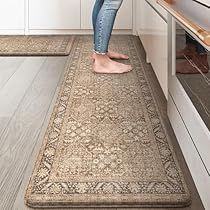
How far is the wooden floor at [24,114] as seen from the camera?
1165mm

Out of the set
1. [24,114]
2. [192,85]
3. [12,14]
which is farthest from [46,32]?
[192,85]

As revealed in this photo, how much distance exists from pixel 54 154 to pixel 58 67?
1.37 meters

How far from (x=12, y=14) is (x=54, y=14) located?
45 cm

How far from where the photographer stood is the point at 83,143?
4.78 feet

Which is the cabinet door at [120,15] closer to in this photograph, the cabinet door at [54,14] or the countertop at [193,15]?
the cabinet door at [54,14]

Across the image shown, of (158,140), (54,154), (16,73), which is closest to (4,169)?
(54,154)

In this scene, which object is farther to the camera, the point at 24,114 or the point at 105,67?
the point at 105,67

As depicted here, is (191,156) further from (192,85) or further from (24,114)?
(24,114)

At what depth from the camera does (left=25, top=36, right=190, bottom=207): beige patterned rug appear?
1082mm

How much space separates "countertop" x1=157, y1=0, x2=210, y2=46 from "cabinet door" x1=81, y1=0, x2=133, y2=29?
9.84 ft

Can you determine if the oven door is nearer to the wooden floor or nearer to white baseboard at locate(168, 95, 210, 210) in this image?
white baseboard at locate(168, 95, 210, 210)

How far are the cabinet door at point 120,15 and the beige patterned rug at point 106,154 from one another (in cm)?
205

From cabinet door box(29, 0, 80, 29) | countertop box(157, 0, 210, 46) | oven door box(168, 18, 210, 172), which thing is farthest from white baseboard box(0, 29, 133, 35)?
countertop box(157, 0, 210, 46)

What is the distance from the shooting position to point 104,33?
7.65 ft
